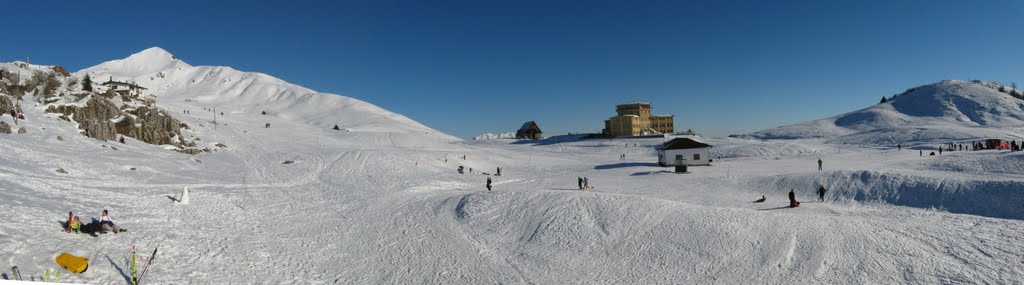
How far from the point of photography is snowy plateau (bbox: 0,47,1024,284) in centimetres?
1412

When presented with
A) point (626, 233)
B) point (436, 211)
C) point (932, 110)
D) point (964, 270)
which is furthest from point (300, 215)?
point (932, 110)

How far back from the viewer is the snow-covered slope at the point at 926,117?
79.3 m

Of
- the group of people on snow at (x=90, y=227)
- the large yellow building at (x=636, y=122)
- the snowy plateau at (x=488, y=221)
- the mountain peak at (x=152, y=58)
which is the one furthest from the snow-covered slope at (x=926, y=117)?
the mountain peak at (x=152, y=58)

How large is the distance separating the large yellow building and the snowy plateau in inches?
1632

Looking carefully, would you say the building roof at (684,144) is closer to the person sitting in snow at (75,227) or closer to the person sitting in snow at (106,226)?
the person sitting in snow at (106,226)

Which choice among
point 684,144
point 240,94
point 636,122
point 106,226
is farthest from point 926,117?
point 240,94

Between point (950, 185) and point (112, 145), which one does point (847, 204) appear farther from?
point (112, 145)

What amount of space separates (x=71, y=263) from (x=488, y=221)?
45.9 feet

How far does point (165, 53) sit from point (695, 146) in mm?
211281

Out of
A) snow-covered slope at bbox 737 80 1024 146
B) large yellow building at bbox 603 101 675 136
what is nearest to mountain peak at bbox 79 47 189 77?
large yellow building at bbox 603 101 675 136

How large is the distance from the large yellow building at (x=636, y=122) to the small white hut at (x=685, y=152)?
38.4 m

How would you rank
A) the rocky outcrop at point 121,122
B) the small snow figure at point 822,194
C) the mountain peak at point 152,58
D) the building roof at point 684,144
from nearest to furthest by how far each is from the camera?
the small snow figure at point 822,194
the rocky outcrop at point 121,122
the building roof at point 684,144
the mountain peak at point 152,58

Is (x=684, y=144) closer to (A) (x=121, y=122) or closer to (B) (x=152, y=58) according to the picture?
(A) (x=121, y=122)

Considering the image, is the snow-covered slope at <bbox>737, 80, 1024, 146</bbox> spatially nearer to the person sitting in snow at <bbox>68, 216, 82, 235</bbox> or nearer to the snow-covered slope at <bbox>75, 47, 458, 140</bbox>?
the snow-covered slope at <bbox>75, 47, 458, 140</bbox>
